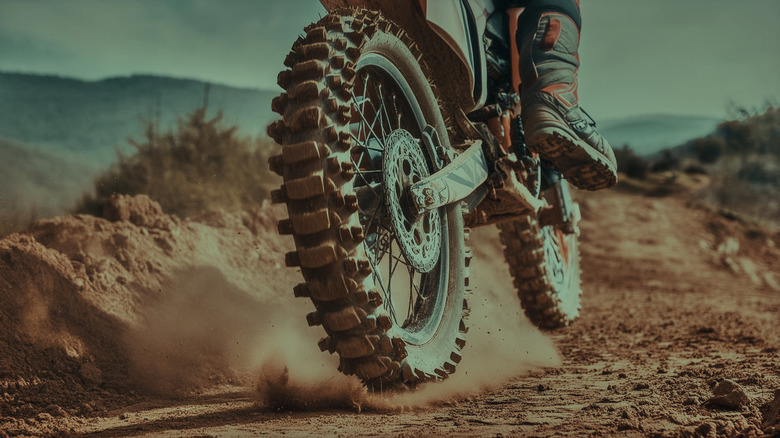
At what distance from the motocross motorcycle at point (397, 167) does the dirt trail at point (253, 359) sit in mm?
302

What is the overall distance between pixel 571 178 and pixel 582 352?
139cm

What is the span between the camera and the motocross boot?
3318 millimetres

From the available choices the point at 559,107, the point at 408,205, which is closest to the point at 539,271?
the point at 559,107

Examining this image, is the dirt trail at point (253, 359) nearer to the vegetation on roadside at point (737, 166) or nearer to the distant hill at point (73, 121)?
the distant hill at point (73, 121)

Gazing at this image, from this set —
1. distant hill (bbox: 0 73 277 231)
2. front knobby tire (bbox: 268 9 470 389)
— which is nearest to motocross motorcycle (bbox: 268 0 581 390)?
front knobby tire (bbox: 268 9 470 389)

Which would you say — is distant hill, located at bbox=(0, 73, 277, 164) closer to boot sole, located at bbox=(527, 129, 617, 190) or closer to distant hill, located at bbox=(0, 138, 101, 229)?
distant hill, located at bbox=(0, 138, 101, 229)

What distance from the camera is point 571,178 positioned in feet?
11.9

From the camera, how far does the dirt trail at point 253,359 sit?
7.43 feet

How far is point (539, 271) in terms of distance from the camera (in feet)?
15.5

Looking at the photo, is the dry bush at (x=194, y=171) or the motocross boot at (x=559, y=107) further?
the dry bush at (x=194, y=171)

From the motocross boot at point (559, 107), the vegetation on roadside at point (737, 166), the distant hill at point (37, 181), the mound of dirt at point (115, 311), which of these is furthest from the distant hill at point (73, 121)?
the vegetation on roadside at point (737, 166)

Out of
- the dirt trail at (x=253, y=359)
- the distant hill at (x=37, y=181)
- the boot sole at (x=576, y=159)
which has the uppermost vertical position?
the distant hill at (x=37, y=181)

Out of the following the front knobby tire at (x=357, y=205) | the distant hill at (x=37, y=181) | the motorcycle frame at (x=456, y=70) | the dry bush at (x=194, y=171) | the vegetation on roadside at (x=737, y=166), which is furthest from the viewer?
the vegetation on roadside at (x=737, y=166)

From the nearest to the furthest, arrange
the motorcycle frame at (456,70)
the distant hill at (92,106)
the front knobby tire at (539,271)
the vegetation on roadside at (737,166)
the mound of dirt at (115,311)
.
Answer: the motorcycle frame at (456,70) < the mound of dirt at (115,311) < the front knobby tire at (539,271) < the distant hill at (92,106) < the vegetation on roadside at (737,166)
